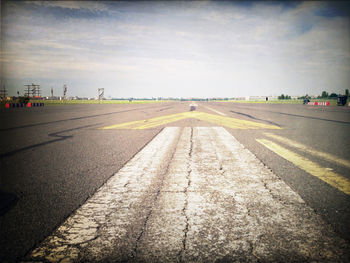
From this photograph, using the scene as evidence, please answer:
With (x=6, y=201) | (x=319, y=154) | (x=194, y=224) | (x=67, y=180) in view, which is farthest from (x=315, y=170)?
(x=6, y=201)

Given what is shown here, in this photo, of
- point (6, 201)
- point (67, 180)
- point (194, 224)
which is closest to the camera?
point (194, 224)

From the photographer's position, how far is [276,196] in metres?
2.80

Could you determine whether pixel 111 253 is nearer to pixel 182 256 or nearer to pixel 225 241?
pixel 182 256

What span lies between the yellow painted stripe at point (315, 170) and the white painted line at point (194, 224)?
0.82 meters

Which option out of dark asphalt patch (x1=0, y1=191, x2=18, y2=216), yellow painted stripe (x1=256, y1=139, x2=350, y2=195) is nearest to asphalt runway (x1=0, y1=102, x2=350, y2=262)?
dark asphalt patch (x1=0, y1=191, x2=18, y2=216)

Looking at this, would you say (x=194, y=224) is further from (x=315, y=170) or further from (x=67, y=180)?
(x=315, y=170)

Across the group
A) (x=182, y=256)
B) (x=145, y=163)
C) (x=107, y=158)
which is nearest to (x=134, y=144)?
(x=107, y=158)

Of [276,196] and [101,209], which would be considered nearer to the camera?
[101,209]

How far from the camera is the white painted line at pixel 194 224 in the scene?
176cm

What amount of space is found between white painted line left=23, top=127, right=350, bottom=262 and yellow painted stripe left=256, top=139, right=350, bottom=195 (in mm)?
820

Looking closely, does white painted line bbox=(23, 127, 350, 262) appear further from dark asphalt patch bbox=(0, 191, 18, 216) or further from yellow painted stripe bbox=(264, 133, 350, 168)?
yellow painted stripe bbox=(264, 133, 350, 168)

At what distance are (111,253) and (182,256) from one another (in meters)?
0.61

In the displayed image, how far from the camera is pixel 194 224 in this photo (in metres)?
2.17

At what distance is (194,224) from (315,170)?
2981 mm
